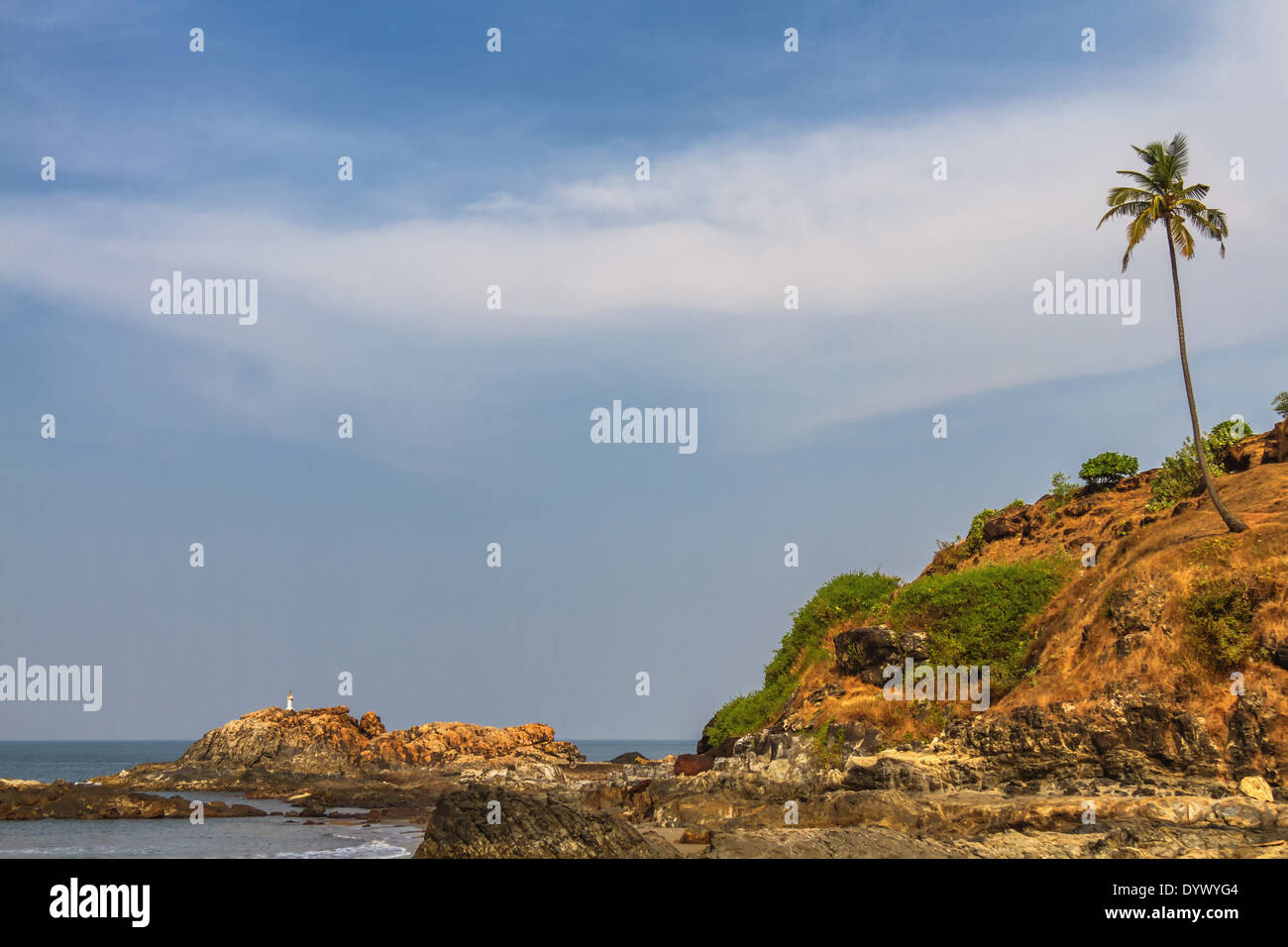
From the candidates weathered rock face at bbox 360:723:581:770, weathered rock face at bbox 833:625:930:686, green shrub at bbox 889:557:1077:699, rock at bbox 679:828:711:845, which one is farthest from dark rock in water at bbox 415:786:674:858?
weathered rock face at bbox 360:723:581:770

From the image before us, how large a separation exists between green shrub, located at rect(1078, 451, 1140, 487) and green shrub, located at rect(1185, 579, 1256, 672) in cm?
2649

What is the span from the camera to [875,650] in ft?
133

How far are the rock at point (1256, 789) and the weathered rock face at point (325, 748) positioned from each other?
174ft

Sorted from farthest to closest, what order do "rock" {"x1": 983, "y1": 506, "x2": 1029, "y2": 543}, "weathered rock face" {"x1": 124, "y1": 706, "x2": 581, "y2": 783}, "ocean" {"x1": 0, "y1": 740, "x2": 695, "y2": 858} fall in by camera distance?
"weathered rock face" {"x1": 124, "y1": 706, "x2": 581, "y2": 783} → "rock" {"x1": 983, "y1": 506, "x2": 1029, "y2": 543} → "ocean" {"x1": 0, "y1": 740, "x2": 695, "y2": 858}

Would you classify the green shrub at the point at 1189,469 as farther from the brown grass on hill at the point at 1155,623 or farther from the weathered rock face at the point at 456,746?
the weathered rock face at the point at 456,746

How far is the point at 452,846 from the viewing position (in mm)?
20078

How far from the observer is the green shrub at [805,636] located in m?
48.9

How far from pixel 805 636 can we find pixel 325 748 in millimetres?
39081

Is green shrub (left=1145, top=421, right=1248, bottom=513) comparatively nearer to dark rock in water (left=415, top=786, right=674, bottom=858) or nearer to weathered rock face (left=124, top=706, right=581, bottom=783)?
dark rock in water (left=415, top=786, right=674, bottom=858)

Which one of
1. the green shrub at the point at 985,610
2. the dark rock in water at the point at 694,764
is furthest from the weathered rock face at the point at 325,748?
the green shrub at the point at 985,610

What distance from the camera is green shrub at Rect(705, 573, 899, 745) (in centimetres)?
4888

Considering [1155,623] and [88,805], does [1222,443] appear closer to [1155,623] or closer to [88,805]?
[1155,623]
